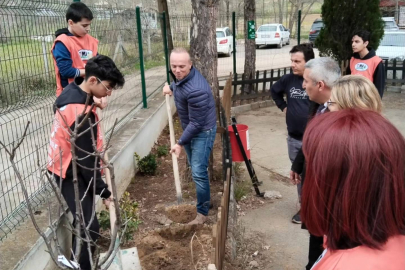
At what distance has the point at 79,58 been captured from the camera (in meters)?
3.78

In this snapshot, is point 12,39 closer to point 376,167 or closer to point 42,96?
point 42,96

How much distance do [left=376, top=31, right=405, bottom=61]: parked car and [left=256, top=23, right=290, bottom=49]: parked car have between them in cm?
313

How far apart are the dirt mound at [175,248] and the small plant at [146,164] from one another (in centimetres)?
158

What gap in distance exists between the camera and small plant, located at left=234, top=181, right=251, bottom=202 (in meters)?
4.66

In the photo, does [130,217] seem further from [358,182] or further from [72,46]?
[358,182]

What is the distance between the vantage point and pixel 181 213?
424cm

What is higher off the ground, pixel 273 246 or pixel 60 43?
pixel 60 43

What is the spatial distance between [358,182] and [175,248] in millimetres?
2779

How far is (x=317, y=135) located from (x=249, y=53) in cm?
913

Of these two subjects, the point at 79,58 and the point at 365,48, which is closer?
the point at 79,58

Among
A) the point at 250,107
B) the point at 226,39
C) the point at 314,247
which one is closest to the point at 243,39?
the point at 226,39

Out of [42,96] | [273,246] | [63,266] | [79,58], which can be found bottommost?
[273,246]

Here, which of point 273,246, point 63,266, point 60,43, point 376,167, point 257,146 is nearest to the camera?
point 376,167

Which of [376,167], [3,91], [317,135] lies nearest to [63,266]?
[317,135]
